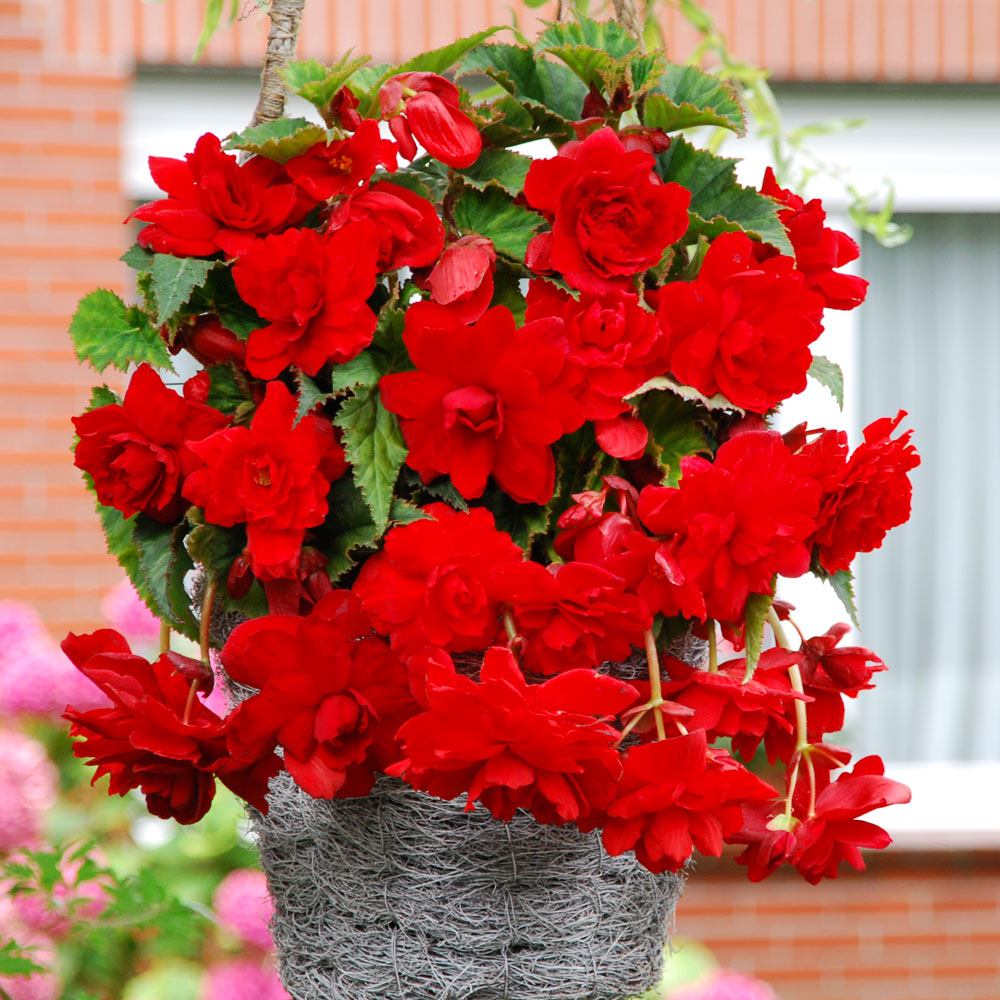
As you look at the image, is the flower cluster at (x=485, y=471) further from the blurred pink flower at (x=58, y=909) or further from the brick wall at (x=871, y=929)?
the brick wall at (x=871, y=929)

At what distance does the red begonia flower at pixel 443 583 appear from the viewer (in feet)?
1.91

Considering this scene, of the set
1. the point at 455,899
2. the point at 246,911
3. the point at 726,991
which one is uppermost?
the point at 455,899

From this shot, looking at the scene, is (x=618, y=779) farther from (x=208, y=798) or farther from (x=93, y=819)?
(x=93, y=819)

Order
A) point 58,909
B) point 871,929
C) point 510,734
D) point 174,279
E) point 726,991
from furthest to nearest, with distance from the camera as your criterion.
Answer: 1. point 871,929
2. point 726,991
3. point 58,909
4. point 174,279
5. point 510,734

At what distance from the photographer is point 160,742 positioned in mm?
644

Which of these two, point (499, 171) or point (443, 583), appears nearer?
point (443, 583)

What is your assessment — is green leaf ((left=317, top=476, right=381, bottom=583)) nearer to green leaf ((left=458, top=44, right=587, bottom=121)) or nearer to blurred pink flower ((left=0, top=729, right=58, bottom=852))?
green leaf ((left=458, top=44, right=587, bottom=121))

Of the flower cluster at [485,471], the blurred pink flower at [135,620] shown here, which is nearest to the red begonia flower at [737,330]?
the flower cluster at [485,471]

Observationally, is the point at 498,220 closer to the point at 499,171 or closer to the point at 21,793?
the point at 499,171

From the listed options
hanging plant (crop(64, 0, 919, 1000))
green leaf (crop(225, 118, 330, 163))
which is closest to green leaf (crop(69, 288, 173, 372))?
hanging plant (crop(64, 0, 919, 1000))

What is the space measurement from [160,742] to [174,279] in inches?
8.9

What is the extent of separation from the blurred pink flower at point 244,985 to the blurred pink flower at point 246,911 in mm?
31

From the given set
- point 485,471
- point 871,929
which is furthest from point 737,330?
point 871,929

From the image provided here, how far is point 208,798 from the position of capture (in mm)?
692
